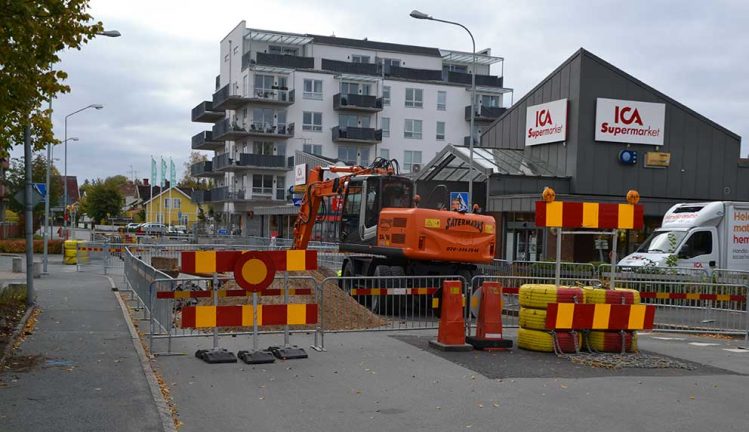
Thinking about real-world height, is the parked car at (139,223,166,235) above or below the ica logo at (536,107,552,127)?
below

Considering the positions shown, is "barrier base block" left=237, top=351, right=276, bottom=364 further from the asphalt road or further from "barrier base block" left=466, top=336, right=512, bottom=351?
"barrier base block" left=466, top=336, right=512, bottom=351

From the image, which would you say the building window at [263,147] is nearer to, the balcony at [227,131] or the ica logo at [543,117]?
the balcony at [227,131]

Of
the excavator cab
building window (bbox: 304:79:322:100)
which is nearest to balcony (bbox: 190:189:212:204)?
building window (bbox: 304:79:322:100)

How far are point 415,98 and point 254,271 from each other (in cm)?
6635

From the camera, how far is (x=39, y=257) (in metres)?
39.7

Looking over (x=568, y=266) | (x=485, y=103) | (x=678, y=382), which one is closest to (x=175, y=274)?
(x=568, y=266)

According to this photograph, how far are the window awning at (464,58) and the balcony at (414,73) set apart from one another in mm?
3740

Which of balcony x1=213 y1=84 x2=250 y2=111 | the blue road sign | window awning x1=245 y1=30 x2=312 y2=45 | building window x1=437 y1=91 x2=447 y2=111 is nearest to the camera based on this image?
the blue road sign

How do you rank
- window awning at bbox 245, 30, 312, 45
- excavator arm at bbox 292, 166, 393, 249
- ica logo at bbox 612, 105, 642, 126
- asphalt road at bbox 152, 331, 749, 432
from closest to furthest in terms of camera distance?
asphalt road at bbox 152, 331, 749, 432
excavator arm at bbox 292, 166, 393, 249
ica logo at bbox 612, 105, 642, 126
window awning at bbox 245, 30, 312, 45

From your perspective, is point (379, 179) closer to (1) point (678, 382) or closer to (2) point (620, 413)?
(1) point (678, 382)

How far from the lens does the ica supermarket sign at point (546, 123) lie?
1342 inches

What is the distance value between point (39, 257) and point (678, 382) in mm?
36373

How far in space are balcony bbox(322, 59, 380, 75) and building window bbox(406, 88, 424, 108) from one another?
3.80m

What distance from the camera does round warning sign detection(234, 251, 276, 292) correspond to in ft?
36.0
